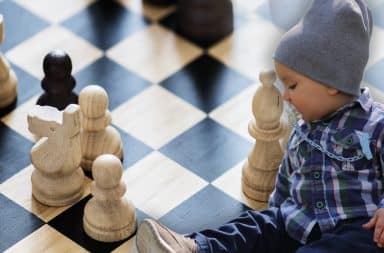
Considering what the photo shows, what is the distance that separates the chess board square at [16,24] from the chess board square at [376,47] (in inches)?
28.0

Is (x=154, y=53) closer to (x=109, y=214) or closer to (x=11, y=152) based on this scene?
(x=11, y=152)

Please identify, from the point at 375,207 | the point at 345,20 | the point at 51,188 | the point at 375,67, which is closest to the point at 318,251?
the point at 375,207

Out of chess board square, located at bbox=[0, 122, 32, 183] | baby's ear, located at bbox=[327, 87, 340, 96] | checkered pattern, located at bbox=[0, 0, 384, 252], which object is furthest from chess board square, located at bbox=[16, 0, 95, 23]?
baby's ear, located at bbox=[327, 87, 340, 96]

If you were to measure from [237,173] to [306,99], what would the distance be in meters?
0.35

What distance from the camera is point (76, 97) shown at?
205 centimetres

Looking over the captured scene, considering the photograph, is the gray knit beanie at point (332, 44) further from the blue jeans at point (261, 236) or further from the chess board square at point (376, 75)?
the chess board square at point (376, 75)

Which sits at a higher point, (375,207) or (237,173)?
(375,207)

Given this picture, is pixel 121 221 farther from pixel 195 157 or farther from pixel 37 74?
pixel 37 74

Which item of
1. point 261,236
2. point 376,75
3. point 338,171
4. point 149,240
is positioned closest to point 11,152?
point 149,240

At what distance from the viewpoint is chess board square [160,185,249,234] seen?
192 cm

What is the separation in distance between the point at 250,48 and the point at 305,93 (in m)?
0.64

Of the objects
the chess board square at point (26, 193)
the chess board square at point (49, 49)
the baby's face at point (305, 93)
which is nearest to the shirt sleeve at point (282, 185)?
the baby's face at point (305, 93)

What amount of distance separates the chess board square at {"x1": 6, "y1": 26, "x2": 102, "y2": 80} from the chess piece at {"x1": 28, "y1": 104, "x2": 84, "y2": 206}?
1.22 ft

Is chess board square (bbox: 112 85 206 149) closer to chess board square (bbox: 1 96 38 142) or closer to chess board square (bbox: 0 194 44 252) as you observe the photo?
chess board square (bbox: 1 96 38 142)
